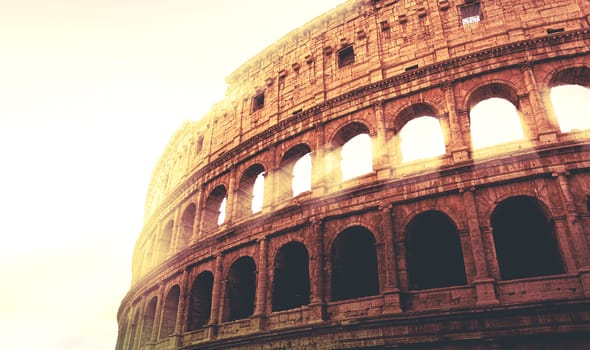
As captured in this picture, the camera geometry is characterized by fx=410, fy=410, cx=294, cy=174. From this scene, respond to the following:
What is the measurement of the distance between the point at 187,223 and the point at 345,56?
33.6 ft

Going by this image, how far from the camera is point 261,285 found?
1286 cm

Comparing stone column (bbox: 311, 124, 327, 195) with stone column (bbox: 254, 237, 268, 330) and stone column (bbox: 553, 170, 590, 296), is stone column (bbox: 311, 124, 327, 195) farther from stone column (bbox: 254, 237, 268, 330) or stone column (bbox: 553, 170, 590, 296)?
stone column (bbox: 553, 170, 590, 296)

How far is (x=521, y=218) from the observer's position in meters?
11.0

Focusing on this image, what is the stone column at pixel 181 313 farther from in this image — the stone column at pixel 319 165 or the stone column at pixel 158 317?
the stone column at pixel 319 165

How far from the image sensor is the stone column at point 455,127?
37.4 feet

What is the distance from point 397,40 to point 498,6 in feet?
11.0

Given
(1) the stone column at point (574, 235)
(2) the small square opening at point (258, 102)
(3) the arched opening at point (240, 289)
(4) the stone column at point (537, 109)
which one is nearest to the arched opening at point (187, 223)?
(3) the arched opening at point (240, 289)

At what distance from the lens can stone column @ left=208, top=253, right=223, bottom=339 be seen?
44.3 feet

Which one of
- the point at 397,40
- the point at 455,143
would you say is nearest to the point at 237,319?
the point at 455,143

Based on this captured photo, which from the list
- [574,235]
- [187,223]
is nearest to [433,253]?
[574,235]

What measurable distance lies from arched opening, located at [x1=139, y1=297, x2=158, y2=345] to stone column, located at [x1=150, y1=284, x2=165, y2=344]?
1.07 m

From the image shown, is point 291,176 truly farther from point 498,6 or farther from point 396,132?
point 498,6

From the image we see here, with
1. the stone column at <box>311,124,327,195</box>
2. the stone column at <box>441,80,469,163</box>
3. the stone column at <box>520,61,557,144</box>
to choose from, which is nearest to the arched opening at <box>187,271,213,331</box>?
the stone column at <box>311,124,327,195</box>

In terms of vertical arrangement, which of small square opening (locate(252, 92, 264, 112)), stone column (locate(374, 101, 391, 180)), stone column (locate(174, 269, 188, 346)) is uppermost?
small square opening (locate(252, 92, 264, 112))
